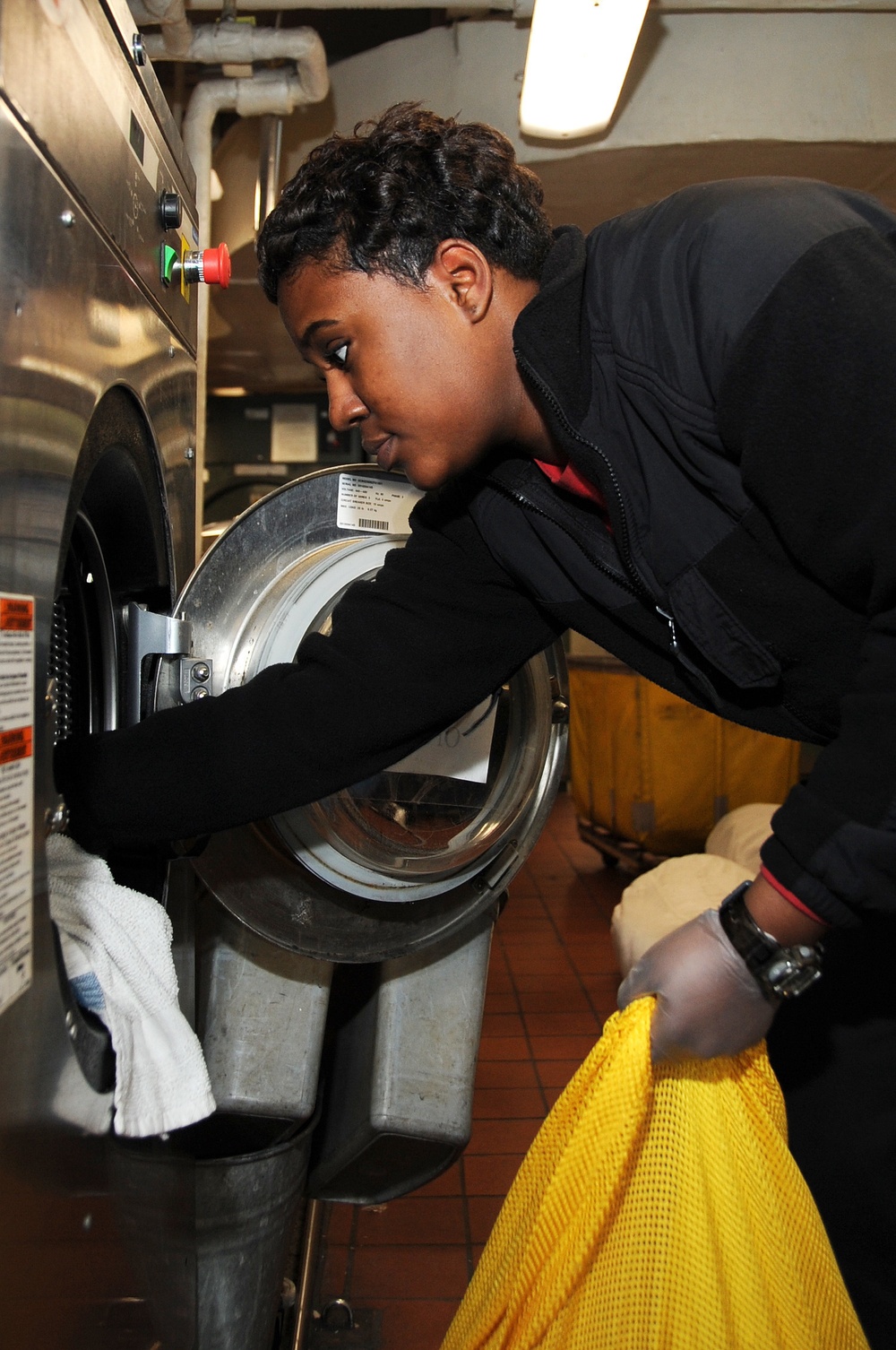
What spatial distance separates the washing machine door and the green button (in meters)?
0.26

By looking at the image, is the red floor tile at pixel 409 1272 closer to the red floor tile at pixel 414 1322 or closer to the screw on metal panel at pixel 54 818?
the red floor tile at pixel 414 1322

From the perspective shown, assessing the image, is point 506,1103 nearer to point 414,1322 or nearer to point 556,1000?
point 556,1000

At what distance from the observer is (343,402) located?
1.00m

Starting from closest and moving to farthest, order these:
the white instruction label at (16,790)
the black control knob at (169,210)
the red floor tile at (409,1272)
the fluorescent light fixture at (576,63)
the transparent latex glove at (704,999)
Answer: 1. the white instruction label at (16,790)
2. the transparent latex glove at (704,999)
3. the black control knob at (169,210)
4. the red floor tile at (409,1272)
5. the fluorescent light fixture at (576,63)

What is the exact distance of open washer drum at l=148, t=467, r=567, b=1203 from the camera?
116 centimetres

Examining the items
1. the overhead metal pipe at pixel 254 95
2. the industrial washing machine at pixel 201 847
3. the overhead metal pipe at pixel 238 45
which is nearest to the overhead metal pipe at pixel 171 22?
the overhead metal pipe at pixel 238 45

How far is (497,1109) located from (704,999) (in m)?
1.40

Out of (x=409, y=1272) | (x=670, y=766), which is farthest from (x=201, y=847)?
(x=670, y=766)

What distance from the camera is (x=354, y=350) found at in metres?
0.96

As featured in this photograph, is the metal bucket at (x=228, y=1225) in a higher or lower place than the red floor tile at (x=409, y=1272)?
higher

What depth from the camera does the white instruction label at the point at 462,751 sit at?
125cm

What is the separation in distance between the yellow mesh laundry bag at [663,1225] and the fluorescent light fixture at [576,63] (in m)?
1.75

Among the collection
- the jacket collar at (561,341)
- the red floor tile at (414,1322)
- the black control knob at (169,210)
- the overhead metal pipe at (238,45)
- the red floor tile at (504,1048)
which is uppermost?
the overhead metal pipe at (238,45)

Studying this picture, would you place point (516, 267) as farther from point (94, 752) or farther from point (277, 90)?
point (277, 90)
